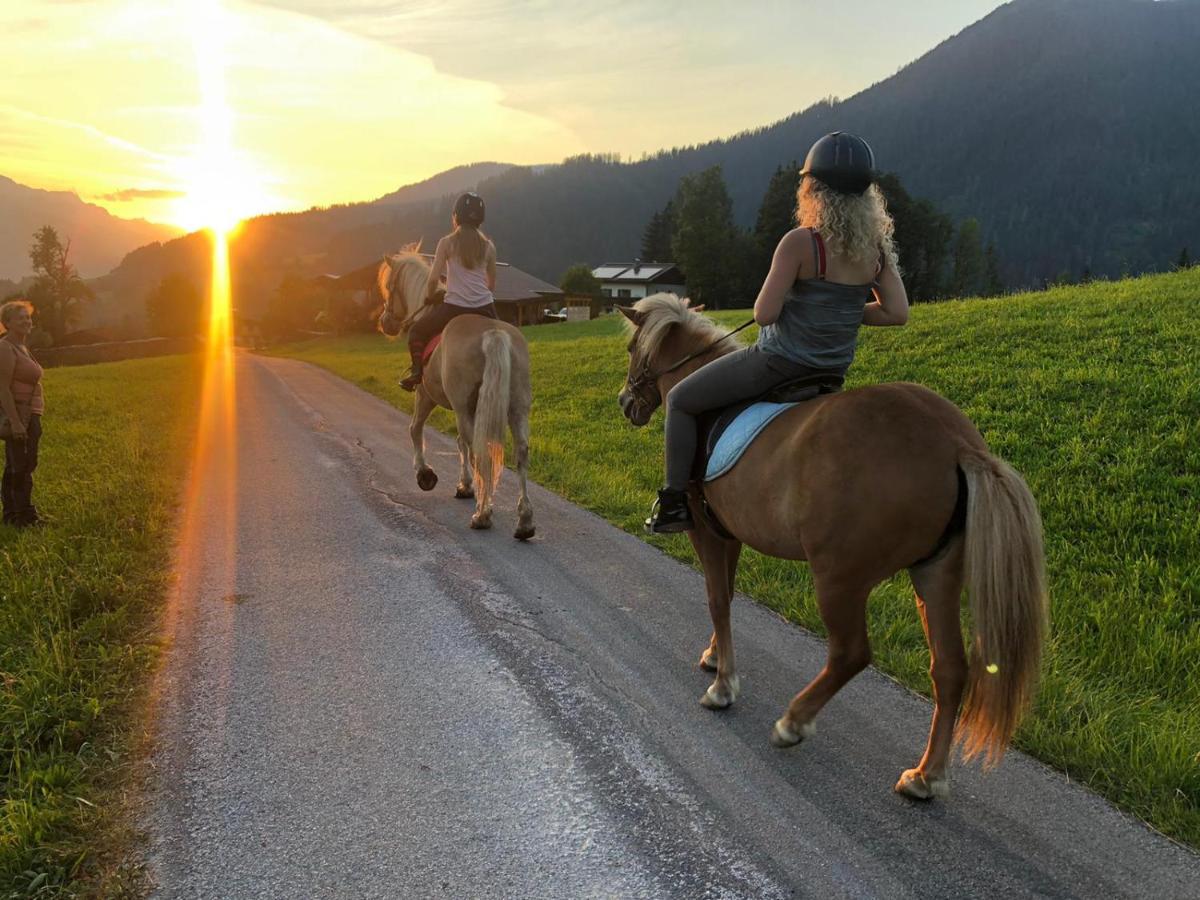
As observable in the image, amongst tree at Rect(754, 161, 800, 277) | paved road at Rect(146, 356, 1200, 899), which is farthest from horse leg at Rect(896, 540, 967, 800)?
tree at Rect(754, 161, 800, 277)

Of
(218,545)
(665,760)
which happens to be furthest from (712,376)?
(218,545)

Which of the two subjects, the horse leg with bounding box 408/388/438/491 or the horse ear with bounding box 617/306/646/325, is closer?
the horse ear with bounding box 617/306/646/325

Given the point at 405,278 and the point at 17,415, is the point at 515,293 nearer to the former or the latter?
the point at 405,278

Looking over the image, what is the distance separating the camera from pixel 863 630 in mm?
3232

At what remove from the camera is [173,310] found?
97.6m

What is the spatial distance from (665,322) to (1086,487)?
196 inches

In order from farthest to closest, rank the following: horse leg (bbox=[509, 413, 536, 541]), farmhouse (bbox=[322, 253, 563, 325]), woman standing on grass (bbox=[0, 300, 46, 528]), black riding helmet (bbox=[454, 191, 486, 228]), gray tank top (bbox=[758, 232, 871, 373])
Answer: farmhouse (bbox=[322, 253, 563, 325]) < black riding helmet (bbox=[454, 191, 486, 228]) < woman standing on grass (bbox=[0, 300, 46, 528]) < horse leg (bbox=[509, 413, 536, 541]) < gray tank top (bbox=[758, 232, 871, 373])

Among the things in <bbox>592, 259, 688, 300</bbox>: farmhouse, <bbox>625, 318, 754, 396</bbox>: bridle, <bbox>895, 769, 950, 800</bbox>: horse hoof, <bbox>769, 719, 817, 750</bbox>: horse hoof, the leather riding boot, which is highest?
<bbox>592, 259, 688, 300</bbox>: farmhouse

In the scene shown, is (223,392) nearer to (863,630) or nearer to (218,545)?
(218,545)

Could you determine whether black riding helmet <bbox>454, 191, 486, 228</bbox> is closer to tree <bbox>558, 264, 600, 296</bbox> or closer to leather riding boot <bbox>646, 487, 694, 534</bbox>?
leather riding boot <bbox>646, 487, 694, 534</bbox>

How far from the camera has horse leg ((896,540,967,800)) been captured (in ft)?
10.2

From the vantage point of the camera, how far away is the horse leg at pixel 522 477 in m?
7.02

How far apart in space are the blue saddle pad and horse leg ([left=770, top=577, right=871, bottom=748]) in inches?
31.3

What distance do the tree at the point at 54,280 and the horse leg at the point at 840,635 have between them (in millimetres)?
104993
